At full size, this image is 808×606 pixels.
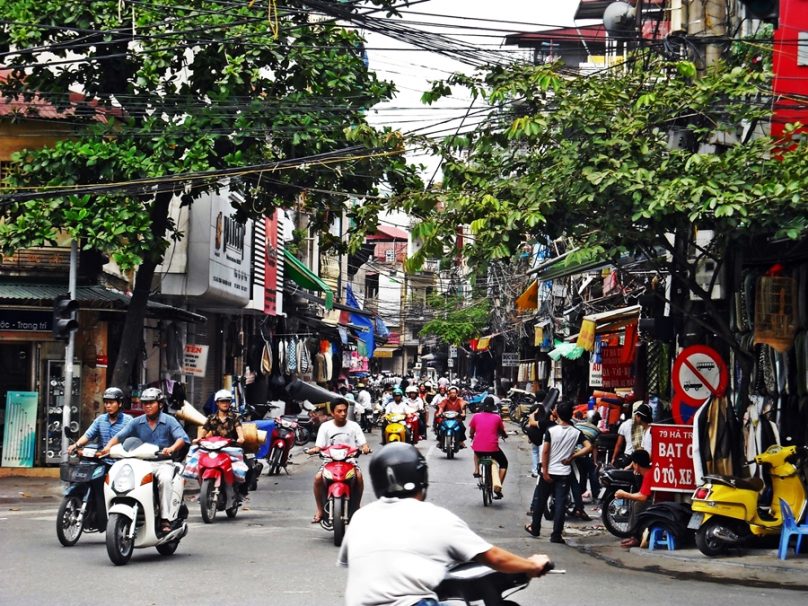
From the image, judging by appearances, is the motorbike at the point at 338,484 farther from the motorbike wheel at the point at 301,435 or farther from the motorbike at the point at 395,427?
the motorbike wheel at the point at 301,435

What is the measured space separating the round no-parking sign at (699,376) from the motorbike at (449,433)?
12957 millimetres

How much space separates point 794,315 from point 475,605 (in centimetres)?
986

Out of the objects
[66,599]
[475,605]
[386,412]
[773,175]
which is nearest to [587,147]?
[773,175]

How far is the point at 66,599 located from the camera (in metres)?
9.62

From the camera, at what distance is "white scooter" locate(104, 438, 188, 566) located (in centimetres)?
1141

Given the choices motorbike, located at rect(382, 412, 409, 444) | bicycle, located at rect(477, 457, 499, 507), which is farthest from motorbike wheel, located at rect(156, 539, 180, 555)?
motorbike, located at rect(382, 412, 409, 444)

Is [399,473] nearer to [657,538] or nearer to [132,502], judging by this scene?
[132,502]

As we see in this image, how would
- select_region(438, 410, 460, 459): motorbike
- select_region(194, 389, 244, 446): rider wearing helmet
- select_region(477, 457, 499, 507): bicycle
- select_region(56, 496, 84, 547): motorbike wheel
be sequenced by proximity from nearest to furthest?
select_region(56, 496, 84, 547): motorbike wheel < select_region(194, 389, 244, 446): rider wearing helmet < select_region(477, 457, 499, 507): bicycle < select_region(438, 410, 460, 459): motorbike

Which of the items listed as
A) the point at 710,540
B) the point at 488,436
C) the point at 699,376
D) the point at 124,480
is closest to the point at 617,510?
the point at 699,376

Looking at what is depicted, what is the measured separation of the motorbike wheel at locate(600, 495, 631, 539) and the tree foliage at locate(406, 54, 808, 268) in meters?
3.32

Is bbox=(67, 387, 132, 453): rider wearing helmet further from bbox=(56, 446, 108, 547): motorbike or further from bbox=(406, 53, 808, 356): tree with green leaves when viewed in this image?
bbox=(406, 53, 808, 356): tree with green leaves

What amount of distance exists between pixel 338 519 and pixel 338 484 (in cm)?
40

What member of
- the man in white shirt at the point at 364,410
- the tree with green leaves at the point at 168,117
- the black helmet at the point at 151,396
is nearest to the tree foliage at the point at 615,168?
the black helmet at the point at 151,396

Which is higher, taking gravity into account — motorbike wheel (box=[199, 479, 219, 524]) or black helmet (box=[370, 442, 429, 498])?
black helmet (box=[370, 442, 429, 498])
